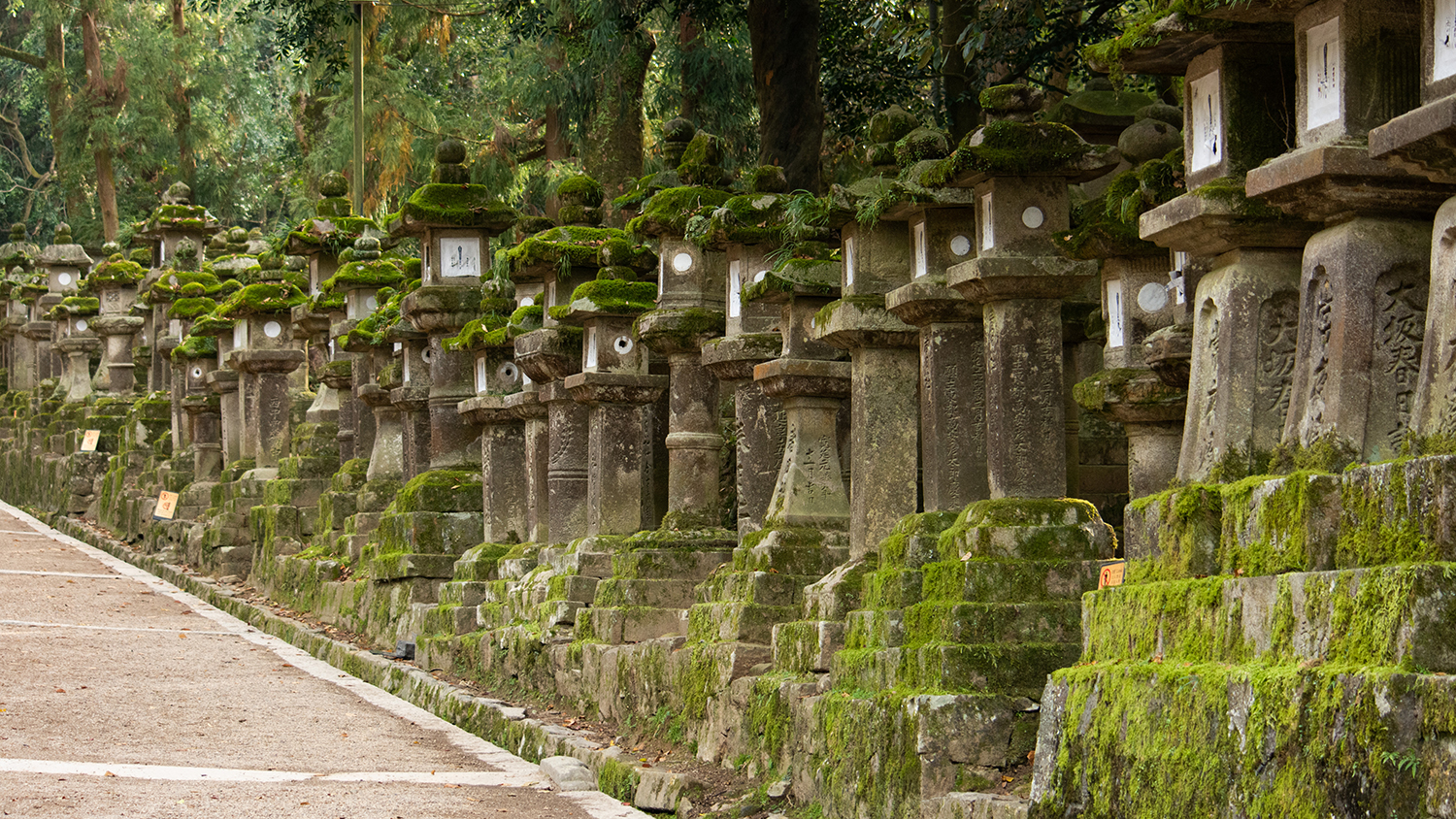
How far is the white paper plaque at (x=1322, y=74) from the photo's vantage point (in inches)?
222

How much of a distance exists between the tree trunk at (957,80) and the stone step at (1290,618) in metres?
8.92

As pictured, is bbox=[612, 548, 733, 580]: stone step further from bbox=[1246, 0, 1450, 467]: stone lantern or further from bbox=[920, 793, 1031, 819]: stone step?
bbox=[1246, 0, 1450, 467]: stone lantern

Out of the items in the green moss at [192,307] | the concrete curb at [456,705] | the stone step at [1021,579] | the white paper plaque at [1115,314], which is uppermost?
the green moss at [192,307]

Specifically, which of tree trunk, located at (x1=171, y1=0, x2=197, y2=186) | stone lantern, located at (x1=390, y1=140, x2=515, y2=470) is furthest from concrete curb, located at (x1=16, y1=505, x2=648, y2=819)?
tree trunk, located at (x1=171, y1=0, x2=197, y2=186)

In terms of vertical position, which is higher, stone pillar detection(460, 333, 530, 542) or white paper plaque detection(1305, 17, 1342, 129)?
white paper plaque detection(1305, 17, 1342, 129)

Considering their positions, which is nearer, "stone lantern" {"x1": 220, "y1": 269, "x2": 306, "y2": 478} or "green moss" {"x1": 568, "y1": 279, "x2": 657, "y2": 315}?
"green moss" {"x1": 568, "y1": 279, "x2": 657, "y2": 315}

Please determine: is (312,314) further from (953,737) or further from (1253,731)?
(1253,731)

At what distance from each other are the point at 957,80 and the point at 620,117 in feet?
20.2

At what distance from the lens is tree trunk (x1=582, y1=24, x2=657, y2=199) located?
770 inches

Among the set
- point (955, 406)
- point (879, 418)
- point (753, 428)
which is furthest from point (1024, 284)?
point (753, 428)

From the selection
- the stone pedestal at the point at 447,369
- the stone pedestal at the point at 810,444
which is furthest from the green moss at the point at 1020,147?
the stone pedestal at the point at 447,369

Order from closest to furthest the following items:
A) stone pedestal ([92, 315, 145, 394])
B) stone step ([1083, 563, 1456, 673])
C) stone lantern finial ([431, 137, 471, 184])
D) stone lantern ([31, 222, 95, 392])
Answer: stone step ([1083, 563, 1456, 673])
stone lantern finial ([431, 137, 471, 184])
stone pedestal ([92, 315, 145, 394])
stone lantern ([31, 222, 95, 392])

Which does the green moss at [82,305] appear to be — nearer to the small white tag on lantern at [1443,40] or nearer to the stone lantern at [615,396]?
the stone lantern at [615,396]

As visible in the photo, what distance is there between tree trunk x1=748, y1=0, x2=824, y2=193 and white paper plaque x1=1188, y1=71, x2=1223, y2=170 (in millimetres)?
9423
